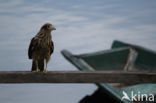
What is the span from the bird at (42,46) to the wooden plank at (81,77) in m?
1.16

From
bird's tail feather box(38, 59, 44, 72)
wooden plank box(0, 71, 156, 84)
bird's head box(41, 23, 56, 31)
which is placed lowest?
bird's tail feather box(38, 59, 44, 72)

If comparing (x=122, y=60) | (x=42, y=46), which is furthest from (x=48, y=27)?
(x=122, y=60)

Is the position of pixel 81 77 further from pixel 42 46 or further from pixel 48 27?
pixel 48 27

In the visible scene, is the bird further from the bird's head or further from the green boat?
the green boat

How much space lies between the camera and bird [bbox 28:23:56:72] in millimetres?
4863

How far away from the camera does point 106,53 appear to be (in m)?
9.27

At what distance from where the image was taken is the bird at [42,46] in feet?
16.0

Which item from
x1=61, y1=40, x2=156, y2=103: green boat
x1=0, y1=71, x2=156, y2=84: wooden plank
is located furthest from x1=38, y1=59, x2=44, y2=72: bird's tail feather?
x1=61, y1=40, x2=156, y2=103: green boat

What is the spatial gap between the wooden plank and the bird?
1156 mm

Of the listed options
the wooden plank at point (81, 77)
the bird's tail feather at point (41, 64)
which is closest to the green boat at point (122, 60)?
the bird's tail feather at point (41, 64)

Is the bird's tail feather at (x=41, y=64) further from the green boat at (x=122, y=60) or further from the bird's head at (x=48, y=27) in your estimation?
the green boat at (x=122, y=60)

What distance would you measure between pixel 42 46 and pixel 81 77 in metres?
1.37

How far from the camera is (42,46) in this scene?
485 centimetres

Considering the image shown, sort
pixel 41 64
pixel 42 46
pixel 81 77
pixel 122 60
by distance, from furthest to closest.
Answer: pixel 122 60
pixel 41 64
pixel 42 46
pixel 81 77
